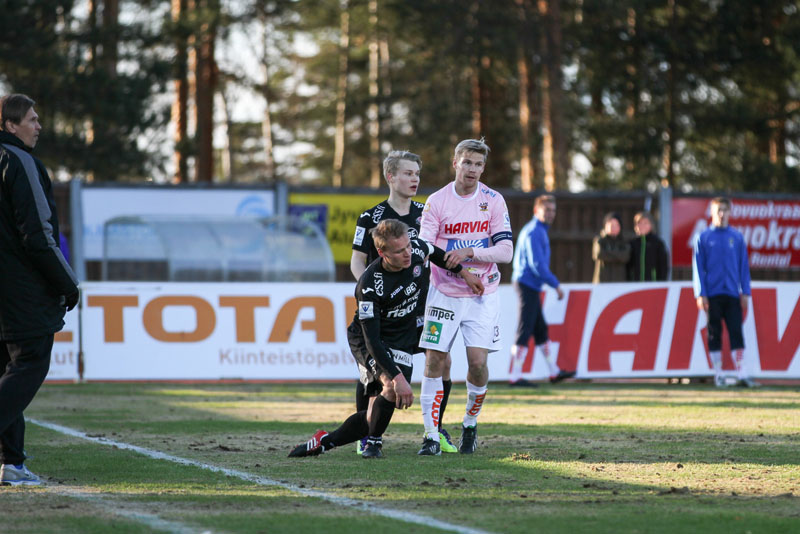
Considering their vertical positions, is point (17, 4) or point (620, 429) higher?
point (17, 4)

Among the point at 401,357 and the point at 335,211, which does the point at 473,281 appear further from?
the point at 335,211

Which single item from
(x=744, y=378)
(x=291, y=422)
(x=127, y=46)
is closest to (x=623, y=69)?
(x=127, y=46)

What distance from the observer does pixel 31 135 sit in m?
7.09

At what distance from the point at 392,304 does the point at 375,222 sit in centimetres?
88

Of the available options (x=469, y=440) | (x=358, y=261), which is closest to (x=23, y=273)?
(x=358, y=261)

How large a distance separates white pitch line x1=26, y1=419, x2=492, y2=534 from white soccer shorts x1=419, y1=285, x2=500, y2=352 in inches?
67.7

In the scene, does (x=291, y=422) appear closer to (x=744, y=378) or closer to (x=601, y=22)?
(x=744, y=378)

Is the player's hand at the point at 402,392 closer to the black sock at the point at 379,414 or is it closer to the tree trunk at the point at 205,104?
the black sock at the point at 379,414

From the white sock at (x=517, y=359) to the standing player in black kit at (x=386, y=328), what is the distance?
23.8ft

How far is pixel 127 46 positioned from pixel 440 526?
98.9 ft

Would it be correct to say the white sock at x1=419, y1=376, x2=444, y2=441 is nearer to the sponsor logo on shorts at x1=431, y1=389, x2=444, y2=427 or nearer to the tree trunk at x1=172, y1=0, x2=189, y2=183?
the sponsor logo on shorts at x1=431, y1=389, x2=444, y2=427

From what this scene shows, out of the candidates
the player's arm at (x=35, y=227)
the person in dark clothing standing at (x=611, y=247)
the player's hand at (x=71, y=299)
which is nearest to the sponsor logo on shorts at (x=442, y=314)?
the player's hand at (x=71, y=299)

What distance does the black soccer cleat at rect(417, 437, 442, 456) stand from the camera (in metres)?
8.54

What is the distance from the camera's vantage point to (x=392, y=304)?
808 cm
